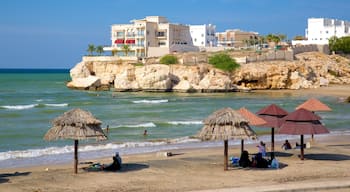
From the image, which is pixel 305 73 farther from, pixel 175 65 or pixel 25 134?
pixel 25 134

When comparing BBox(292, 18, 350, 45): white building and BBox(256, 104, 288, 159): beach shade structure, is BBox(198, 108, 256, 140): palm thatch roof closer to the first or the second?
BBox(256, 104, 288, 159): beach shade structure

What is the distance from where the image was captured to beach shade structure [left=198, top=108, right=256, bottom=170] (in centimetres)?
1628

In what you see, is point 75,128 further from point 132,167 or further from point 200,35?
point 200,35

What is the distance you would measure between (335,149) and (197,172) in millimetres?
8076

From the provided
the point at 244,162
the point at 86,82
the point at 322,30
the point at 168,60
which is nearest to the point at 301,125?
the point at 244,162

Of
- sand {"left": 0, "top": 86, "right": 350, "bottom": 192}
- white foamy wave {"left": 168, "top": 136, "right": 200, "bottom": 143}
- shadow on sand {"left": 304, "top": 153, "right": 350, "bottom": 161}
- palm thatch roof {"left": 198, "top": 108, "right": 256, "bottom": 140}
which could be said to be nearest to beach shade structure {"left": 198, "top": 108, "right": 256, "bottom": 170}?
palm thatch roof {"left": 198, "top": 108, "right": 256, "bottom": 140}

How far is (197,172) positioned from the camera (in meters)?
17.0

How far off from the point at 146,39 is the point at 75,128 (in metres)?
71.7

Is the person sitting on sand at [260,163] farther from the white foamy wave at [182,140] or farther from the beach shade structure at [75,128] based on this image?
the white foamy wave at [182,140]

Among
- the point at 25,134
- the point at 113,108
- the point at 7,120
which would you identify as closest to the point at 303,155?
the point at 25,134

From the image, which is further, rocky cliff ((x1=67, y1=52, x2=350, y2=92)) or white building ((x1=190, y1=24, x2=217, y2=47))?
white building ((x1=190, y1=24, x2=217, y2=47))

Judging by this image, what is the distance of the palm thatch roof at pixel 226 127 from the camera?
16.3 meters

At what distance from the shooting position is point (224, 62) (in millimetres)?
72375

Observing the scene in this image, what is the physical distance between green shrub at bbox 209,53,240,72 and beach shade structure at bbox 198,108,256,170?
54537mm
